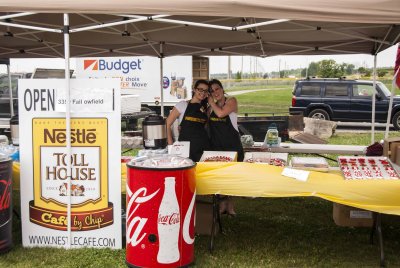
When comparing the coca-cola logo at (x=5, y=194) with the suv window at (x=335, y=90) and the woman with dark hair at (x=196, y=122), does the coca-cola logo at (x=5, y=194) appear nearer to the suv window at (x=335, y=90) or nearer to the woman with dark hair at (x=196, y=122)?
the woman with dark hair at (x=196, y=122)

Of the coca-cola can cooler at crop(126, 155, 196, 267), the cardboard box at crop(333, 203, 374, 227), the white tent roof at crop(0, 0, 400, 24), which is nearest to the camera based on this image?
the white tent roof at crop(0, 0, 400, 24)

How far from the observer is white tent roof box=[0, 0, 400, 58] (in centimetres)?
338

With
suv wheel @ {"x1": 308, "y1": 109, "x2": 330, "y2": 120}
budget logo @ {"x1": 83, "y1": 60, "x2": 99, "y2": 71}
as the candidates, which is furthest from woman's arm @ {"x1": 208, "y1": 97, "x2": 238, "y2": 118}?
budget logo @ {"x1": 83, "y1": 60, "x2": 99, "y2": 71}

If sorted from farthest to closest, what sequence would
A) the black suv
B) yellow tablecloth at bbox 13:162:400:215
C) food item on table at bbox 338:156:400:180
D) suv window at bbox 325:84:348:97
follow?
suv window at bbox 325:84:348:97 → the black suv → food item on table at bbox 338:156:400:180 → yellow tablecloth at bbox 13:162:400:215

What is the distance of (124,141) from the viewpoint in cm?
817

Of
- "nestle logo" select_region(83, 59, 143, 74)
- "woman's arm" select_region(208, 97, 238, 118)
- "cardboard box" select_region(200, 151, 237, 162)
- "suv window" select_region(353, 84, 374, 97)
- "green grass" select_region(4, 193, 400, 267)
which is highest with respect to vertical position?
"nestle logo" select_region(83, 59, 143, 74)

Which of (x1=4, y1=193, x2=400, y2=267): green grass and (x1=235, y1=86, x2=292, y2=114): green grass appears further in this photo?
(x1=235, y1=86, x2=292, y2=114): green grass

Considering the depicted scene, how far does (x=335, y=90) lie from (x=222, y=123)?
11.6m

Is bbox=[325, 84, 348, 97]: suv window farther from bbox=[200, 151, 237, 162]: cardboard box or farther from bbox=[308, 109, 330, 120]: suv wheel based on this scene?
bbox=[200, 151, 237, 162]: cardboard box

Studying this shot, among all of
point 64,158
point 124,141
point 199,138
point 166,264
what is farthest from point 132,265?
point 124,141

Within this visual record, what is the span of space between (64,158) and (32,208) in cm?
57

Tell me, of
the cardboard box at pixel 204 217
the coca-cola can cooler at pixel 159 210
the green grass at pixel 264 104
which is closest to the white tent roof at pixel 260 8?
the coca-cola can cooler at pixel 159 210

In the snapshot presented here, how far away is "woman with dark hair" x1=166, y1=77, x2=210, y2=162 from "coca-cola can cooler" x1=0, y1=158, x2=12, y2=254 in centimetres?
181

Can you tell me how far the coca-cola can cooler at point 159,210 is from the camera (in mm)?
3574
